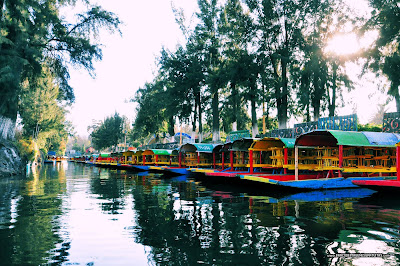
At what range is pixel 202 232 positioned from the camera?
308 inches

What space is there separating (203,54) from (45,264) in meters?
35.7

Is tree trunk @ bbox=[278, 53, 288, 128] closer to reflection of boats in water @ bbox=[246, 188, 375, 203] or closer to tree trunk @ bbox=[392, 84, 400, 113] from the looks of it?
tree trunk @ bbox=[392, 84, 400, 113]

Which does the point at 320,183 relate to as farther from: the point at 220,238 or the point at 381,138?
the point at 220,238

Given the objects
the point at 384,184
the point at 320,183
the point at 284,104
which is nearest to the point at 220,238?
the point at 384,184

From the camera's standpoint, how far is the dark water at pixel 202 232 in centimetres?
600

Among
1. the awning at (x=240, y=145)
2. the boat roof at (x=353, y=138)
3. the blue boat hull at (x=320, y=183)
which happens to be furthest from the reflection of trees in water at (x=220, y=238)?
the awning at (x=240, y=145)

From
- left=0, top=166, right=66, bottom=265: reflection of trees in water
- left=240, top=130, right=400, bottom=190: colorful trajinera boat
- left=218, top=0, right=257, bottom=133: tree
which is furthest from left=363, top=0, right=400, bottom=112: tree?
left=0, top=166, right=66, bottom=265: reflection of trees in water

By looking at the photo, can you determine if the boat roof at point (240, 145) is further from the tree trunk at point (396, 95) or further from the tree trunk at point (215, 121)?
the tree trunk at point (215, 121)

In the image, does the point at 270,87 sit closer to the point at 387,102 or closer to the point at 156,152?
the point at 387,102

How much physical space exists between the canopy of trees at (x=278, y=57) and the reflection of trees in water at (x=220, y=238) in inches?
797

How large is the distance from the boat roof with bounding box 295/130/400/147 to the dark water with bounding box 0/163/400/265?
2.94 metres

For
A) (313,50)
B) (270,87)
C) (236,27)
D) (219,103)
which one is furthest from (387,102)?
(219,103)

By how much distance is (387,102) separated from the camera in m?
28.3

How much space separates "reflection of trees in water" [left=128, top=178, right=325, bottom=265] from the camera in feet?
19.4
